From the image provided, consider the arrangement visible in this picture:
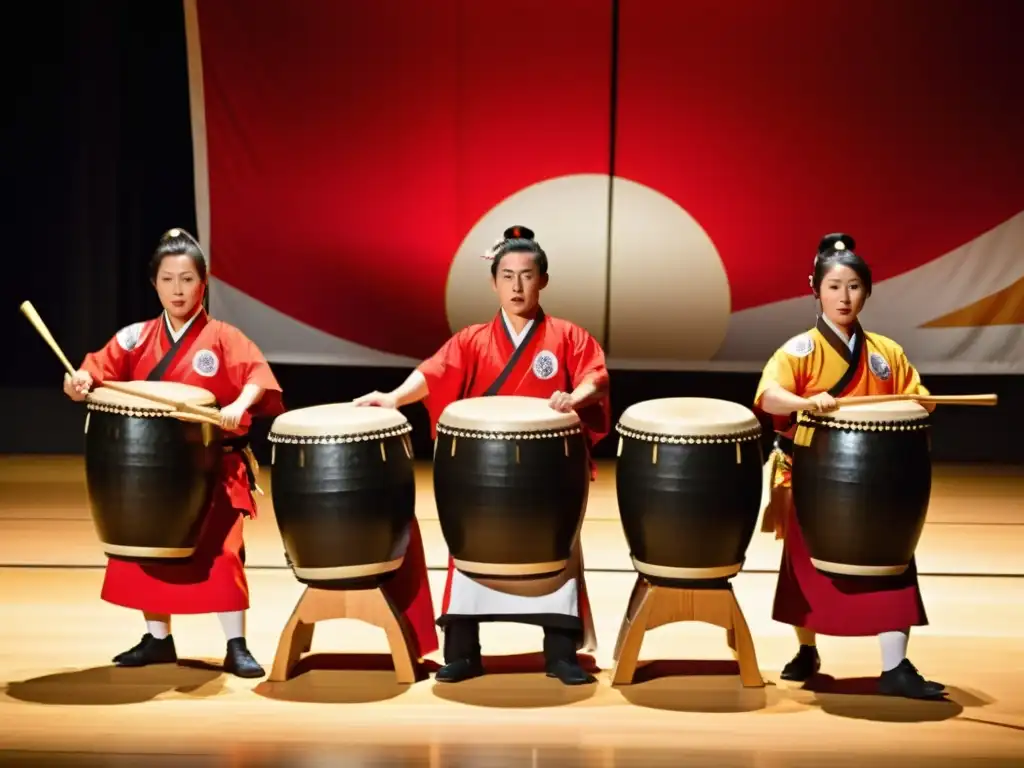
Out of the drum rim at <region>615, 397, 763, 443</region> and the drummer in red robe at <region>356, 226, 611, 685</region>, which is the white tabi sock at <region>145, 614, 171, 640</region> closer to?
the drummer in red robe at <region>356, 226, 611, 685</region>

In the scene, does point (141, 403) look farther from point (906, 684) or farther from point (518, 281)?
point (906, 684)

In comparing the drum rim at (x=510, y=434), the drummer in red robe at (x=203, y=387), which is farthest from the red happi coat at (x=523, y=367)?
the drummer in red robe at (x=203, y=387)

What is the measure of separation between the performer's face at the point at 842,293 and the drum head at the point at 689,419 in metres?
0.33

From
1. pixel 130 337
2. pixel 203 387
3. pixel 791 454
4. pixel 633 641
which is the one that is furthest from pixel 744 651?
pixel 130 337

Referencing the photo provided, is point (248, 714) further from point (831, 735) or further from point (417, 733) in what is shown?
point (831, 735)

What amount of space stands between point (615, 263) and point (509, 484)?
3.08 meters

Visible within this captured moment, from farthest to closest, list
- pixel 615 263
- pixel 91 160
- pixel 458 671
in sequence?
pixel 91 160
pixel 615 263
pixel 458 671

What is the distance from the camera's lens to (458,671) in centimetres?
336

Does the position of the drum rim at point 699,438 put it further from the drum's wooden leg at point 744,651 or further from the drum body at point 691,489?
the drum's wooden leg at point 744,651

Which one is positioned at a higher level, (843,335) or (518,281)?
(518,281)

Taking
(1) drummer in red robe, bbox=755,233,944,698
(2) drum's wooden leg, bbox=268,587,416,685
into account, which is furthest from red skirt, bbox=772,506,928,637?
(2) drum's wooden leg, bbox=268,587,416,685

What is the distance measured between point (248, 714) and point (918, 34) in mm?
4321

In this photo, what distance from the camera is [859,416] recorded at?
3154 mm

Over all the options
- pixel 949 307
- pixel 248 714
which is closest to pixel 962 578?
pixel 949 307
